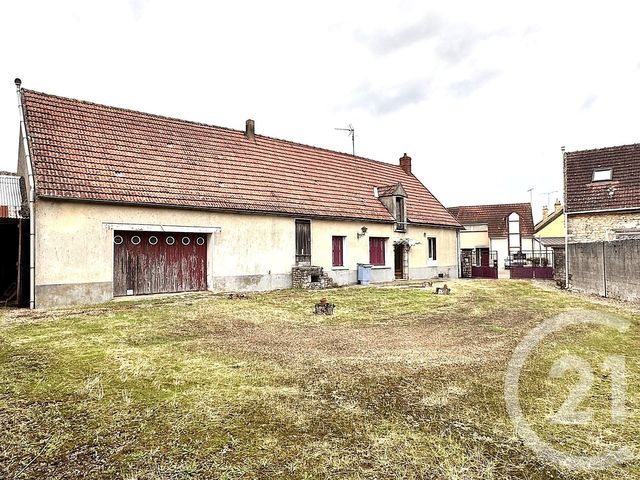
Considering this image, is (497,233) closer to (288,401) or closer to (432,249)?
(432,249)

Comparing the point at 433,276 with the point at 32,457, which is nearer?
the point at 32,457

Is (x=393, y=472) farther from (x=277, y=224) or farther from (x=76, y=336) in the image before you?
(x=277, y=224)

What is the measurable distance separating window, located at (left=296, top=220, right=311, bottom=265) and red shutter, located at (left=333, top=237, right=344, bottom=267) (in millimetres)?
1701

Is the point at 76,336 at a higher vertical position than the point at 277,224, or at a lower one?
lower

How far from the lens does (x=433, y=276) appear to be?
2444 cm

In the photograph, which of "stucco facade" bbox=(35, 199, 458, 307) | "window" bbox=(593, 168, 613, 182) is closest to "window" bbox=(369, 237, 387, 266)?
"stucco facade" bbox=(35, 199, 458, 307)

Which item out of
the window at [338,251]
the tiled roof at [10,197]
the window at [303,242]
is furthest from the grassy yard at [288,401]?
the window at [338,251]

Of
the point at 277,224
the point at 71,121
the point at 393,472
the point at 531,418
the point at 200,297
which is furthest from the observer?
the point at 277,224

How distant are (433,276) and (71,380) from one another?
70.4 feet

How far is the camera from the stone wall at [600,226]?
64.3 ft

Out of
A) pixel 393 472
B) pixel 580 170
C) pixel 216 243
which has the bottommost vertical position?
pixel 393 472

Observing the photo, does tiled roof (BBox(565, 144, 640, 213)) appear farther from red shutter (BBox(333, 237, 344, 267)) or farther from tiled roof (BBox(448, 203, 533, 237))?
tiled roof (BBox(448, 203, 533, 237))

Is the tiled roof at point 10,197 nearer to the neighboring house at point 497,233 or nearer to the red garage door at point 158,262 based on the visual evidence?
the red garage door at point 158,262

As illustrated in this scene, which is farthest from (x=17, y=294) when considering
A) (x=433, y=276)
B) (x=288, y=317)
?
Result: (x=433, y=276)
